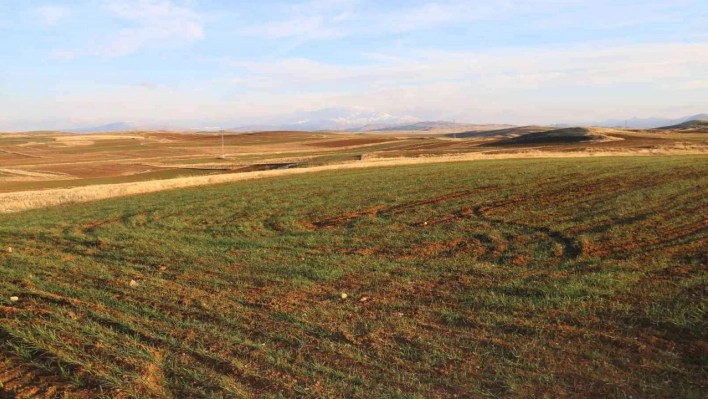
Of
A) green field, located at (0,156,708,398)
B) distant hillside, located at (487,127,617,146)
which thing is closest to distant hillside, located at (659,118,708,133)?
distant hillside, located at (487,127,617,146)

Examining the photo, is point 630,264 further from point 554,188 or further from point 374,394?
point 554,188

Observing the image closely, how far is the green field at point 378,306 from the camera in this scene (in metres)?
6.33

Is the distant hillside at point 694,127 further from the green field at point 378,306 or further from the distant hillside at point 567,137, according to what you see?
the green field at point 378,306

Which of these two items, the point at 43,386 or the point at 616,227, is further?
the point at 616,227

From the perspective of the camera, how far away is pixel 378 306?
360 inches

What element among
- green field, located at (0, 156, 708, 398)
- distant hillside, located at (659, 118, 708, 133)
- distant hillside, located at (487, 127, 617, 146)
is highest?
distant hillside, located at (659, 118, 708, 133)

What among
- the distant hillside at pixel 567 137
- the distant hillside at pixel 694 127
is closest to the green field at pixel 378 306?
the distant hillside at pixel 567 137

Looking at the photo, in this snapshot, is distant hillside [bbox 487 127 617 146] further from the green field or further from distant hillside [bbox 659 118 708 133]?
the green field

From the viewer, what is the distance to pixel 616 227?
550 inches

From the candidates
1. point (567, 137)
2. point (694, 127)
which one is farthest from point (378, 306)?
point (694, 127)

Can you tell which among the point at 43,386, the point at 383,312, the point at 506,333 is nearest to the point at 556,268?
the point at 506,333

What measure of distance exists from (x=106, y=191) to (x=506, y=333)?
35989 mm

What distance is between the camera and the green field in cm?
633

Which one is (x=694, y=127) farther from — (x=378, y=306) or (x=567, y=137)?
(x=378, y=306)
